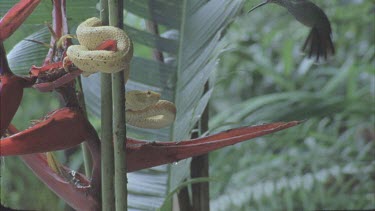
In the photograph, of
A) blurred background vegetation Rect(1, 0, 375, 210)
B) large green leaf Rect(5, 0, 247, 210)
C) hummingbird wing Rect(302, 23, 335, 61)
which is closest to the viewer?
hummingbird wing Rect(302, 23, 335, 61)

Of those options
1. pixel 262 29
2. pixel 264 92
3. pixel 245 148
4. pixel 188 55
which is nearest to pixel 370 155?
pixel 245 148

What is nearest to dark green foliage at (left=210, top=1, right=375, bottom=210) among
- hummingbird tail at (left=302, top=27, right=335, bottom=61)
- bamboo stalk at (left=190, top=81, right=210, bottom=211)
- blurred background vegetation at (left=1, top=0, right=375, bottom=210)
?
blurred background vegetation at (left=1, top=0, right=375, bottom=210)

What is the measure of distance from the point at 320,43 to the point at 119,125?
17 cm

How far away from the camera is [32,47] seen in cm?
51

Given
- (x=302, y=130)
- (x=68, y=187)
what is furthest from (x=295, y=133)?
(x=68, y=187)

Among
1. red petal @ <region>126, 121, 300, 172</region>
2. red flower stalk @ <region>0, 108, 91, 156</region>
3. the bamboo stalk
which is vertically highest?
red flower stalk @ <region>0, 108, 91, 156</region>

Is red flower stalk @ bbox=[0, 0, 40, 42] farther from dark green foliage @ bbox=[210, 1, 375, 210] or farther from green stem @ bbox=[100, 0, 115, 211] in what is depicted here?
dark green foliage @ bbox=[210, 1, 375, 210]

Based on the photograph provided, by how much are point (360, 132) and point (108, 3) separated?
1465 millimetres

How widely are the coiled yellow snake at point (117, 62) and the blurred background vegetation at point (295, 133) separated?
416 millimetres

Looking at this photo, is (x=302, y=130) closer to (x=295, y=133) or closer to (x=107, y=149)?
(x=295, y=133)

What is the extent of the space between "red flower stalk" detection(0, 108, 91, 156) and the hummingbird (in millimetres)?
143

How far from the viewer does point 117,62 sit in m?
0.26

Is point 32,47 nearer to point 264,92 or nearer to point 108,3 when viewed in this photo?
point 108,3

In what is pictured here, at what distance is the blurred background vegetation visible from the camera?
1166 millimetres
